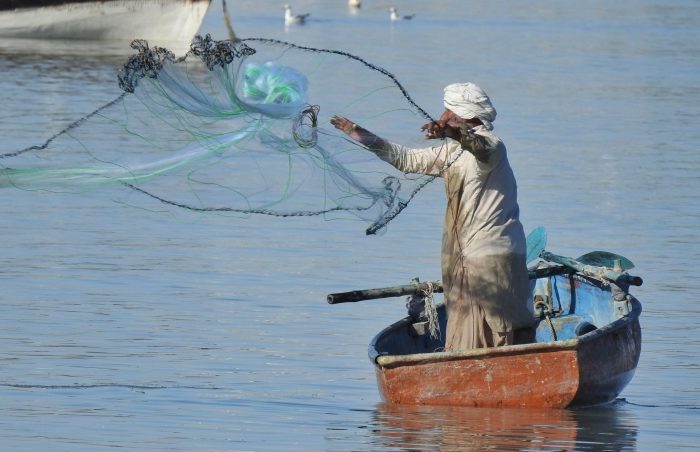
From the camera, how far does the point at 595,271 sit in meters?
10.1

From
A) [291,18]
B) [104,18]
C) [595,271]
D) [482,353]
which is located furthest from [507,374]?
[291,18]

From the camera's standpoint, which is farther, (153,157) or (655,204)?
(655,204)

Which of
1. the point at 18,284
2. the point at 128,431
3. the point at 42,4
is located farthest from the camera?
the point at 42,4

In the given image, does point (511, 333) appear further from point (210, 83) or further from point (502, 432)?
point (210, 83)

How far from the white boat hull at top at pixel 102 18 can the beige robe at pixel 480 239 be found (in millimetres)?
32214

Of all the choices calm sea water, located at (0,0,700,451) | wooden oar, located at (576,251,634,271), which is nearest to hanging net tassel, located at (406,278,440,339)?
calm sea water, located at (0,0,700,451)

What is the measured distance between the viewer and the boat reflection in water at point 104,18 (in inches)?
1574

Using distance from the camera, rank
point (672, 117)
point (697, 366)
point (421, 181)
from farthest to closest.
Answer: point (672, 117) → point (697, 366) → point (421, 181)

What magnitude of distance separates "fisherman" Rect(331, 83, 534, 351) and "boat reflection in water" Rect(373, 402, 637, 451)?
412 millimetres

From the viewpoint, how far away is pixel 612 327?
8.91 metres

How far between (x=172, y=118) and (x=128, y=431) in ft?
6.00

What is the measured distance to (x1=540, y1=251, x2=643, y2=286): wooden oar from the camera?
9.83 m

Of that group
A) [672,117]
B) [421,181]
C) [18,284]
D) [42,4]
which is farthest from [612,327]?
[42,4]

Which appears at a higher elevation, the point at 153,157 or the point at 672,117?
the point at 153,157
